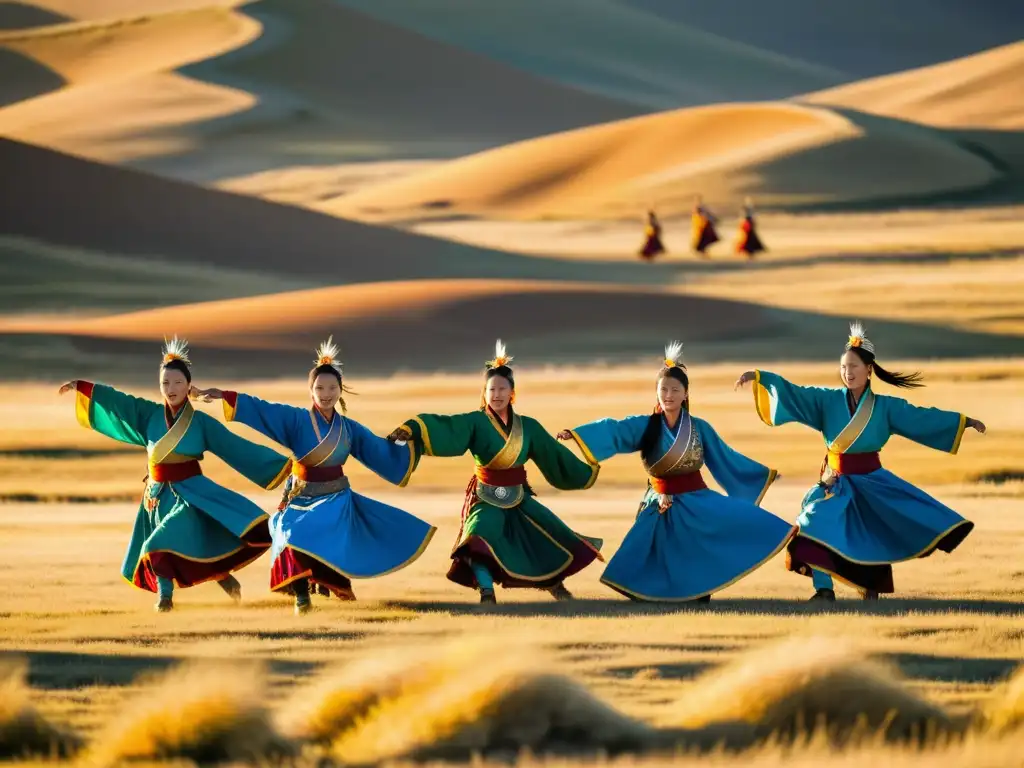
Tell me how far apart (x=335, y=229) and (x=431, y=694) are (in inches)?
1715

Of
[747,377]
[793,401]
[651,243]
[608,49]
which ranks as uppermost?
[608,49]

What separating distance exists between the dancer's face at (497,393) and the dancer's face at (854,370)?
6.56 feet

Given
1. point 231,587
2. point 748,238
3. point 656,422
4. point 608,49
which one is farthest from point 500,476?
point 608,49

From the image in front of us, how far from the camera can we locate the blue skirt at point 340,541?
11688mm

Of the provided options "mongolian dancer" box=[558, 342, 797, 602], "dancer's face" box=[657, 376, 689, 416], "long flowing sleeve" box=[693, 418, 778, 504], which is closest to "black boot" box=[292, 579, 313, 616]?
"mongolian dancer" box=[558, 342, 797, 602]

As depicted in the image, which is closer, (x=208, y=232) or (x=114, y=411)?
(x=114, y=411)

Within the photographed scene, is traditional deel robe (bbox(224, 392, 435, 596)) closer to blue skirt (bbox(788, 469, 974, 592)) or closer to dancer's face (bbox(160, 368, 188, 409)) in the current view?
dancer's face (bbox(160, 368, 188, 409))

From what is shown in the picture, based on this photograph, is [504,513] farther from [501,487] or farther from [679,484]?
[679,484]

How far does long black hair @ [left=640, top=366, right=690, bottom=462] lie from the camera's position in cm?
1201

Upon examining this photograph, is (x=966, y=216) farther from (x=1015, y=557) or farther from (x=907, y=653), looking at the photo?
(x=907, y=653)

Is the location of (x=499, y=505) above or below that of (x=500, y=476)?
below

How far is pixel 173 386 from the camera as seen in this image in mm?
12039

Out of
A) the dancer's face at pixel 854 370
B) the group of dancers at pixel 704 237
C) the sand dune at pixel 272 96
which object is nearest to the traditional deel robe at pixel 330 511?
the dancer's face at pixel 854 370

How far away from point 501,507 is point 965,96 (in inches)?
3289
